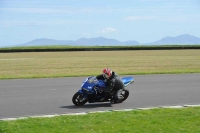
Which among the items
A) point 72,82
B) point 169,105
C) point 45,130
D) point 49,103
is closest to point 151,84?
point 72,82

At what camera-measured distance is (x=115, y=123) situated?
8938 millimetres

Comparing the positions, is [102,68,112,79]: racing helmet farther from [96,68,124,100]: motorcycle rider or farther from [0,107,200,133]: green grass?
[0,107,200,133]: green grass

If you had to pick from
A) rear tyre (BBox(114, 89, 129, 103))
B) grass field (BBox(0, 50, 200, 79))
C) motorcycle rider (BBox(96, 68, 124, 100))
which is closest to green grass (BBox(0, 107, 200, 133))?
motorcycle rider (BBox(96, 68, 124, 100))

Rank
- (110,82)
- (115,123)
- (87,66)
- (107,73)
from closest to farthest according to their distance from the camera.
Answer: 1. (115,123)
2. (107,73)
3. (110,82)
4. (87,66)

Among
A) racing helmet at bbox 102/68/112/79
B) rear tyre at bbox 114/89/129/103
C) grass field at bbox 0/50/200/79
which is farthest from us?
grass field at bbox 0/50/200/79

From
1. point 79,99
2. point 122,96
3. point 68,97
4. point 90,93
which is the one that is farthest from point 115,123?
point 68,97

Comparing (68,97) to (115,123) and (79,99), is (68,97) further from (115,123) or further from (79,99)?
(115,123)

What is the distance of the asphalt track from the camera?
457 inches

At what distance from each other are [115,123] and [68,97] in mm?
5360

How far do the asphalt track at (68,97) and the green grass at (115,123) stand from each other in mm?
1595

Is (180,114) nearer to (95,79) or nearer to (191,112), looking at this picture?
(191,112)

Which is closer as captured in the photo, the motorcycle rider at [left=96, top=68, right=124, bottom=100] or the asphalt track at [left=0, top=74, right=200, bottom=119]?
the asphalt track at [left=0, top=74, right=200, bottom=119]

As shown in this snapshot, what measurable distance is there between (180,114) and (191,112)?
46 centimetres

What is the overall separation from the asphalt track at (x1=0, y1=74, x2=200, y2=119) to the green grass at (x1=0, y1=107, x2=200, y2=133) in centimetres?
160
